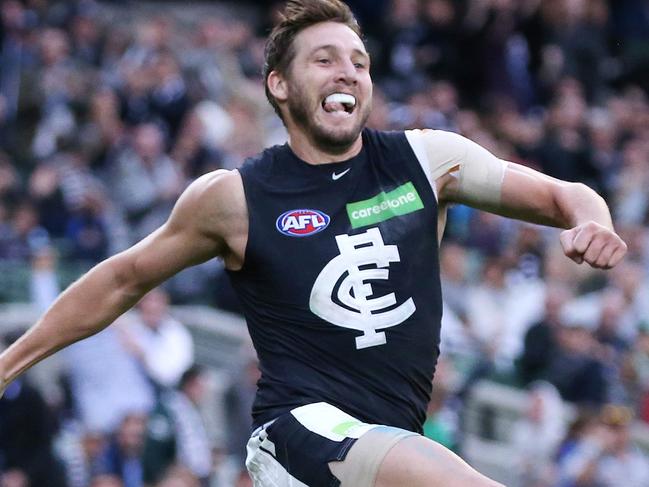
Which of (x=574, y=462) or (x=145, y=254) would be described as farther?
(x=574, y=462)

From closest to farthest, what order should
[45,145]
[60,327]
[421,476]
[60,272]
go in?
[421,476], [60,327], [60,272], [45,145]

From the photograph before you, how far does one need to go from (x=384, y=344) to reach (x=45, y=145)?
8765 millimetres

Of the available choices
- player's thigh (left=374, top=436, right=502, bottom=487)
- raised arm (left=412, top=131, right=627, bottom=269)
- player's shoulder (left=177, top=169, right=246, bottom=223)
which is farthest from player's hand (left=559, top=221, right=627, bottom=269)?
player's shoulder (left=177, top=169, right=246, bottom=223)

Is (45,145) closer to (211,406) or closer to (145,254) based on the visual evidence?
(211,406)

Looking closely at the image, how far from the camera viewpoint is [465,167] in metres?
5.37

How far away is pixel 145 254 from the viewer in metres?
5.41

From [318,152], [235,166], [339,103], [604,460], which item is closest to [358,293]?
[318,152]

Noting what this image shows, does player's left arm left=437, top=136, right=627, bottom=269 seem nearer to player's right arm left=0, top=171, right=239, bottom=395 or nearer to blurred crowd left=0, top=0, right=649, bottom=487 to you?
player's right arm left=0, top=171, right=239, bottom=395

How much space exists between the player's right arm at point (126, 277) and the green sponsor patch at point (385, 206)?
439 mm

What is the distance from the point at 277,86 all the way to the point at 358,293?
882 mm

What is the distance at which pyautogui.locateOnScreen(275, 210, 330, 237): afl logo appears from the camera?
5223mm

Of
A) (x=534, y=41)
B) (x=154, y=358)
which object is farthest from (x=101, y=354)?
(x=534, y=41)

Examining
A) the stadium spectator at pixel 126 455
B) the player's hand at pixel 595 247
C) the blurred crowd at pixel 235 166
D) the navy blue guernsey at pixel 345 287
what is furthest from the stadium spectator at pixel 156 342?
the player's hand at pixel 595 247

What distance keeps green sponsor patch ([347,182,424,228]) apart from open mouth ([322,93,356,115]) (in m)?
0.33
